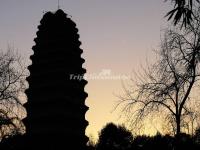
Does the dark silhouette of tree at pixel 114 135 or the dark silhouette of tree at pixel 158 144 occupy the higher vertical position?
the dark silhouette of tree at pixel 114 135

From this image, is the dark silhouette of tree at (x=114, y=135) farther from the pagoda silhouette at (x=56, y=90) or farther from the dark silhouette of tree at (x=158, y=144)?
the pagoda silhouette at (x=56, y=90)

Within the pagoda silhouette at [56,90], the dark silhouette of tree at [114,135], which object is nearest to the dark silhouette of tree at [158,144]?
the dark silhouette of tree at [114,135]

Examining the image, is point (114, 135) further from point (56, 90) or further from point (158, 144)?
point (56, 90)

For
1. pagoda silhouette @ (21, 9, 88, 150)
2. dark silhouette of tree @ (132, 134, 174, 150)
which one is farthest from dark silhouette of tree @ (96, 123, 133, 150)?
pagoda silhouette @ (21, 9, 88, 150)

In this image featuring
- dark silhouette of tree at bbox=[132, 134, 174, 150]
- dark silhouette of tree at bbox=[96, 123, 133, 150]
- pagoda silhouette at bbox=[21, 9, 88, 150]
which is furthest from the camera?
dark silhouette of tree at bbox=[96, 123, 133, 150]

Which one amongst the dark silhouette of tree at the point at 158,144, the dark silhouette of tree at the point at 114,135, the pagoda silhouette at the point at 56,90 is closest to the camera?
the pagoda silhouette at the point at 56,90

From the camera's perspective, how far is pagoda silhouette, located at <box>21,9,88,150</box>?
1906 inches

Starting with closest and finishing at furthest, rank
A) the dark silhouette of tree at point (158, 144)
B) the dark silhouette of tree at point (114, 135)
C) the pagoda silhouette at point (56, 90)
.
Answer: the pagoda silhouette at point (56, 90), the dark silhouette of tree at point (158, 144), the dark silhouette of tree at point (114, 135)

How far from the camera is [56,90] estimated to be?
5175 cm

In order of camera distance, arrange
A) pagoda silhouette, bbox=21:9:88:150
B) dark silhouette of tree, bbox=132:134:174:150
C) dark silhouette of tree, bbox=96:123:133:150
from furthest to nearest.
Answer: dark silhouette of tree, bbox=96:123:133:150 → dark silhouette of tree, bbox=132:134:174:150 → pagoda silhouette, bbox=21:9:88:150

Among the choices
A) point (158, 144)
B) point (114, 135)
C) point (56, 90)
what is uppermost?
point (114, 135)

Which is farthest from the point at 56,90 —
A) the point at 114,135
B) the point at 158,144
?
the point at 114,135

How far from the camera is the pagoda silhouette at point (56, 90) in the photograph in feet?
159

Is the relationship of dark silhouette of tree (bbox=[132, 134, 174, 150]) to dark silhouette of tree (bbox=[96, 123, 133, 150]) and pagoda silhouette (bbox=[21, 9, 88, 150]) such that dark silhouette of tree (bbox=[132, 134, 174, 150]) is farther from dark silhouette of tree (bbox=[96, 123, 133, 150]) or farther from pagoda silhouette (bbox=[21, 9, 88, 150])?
pagoda silhouette (bbox=[21, 9, 88, 150])
